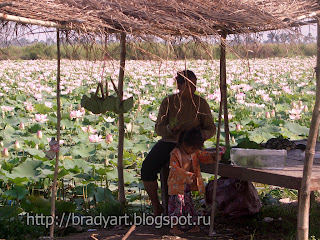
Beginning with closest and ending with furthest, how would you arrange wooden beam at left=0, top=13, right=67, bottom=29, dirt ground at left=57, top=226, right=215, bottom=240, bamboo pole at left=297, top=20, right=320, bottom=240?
wooden beam at left=0, top=13, right=67, bottom=29 → bamboo pole at left=297, top=20, right=320, bottom=240 → dirt ground at left=57, top=226, right=215, bottom=240

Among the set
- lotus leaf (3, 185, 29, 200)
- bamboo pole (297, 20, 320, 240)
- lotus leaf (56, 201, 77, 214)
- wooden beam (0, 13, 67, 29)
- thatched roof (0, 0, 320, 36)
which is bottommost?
lotus leaf (56, 201, 77, 214)

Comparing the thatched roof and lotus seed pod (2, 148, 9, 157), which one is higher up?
the thatched roof

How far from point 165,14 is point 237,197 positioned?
160 centimetres

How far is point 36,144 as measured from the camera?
5340 millimetres

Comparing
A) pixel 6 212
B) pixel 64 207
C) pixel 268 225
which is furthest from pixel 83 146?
pixel 268 225

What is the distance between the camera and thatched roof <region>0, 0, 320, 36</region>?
2.80 meters

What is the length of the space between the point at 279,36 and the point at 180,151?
1016 millimetres

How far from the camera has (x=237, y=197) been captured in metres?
4.07

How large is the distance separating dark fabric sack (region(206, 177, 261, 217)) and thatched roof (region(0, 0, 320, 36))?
1.18 meters

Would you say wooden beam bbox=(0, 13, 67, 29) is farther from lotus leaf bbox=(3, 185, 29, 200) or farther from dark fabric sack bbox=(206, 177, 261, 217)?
dark fabric sack bbox=(206, 177, 261, 217)

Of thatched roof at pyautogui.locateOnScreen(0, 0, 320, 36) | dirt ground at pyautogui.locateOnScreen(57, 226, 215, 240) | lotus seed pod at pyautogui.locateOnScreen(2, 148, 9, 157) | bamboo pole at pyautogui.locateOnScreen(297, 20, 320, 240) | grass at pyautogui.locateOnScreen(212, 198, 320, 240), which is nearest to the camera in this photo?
thatched roof at pyautogui.locateOnScreen(0, 0, 320, 36)

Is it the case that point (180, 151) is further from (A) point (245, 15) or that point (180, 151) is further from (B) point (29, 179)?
(B) point (29, 179)

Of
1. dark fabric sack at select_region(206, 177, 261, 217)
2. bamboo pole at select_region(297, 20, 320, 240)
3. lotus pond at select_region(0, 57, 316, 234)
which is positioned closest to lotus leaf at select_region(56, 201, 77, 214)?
lotus pond at select_region(0, 57, 316, 234)

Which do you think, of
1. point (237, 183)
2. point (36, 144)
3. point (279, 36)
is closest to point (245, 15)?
point (279, 36)
